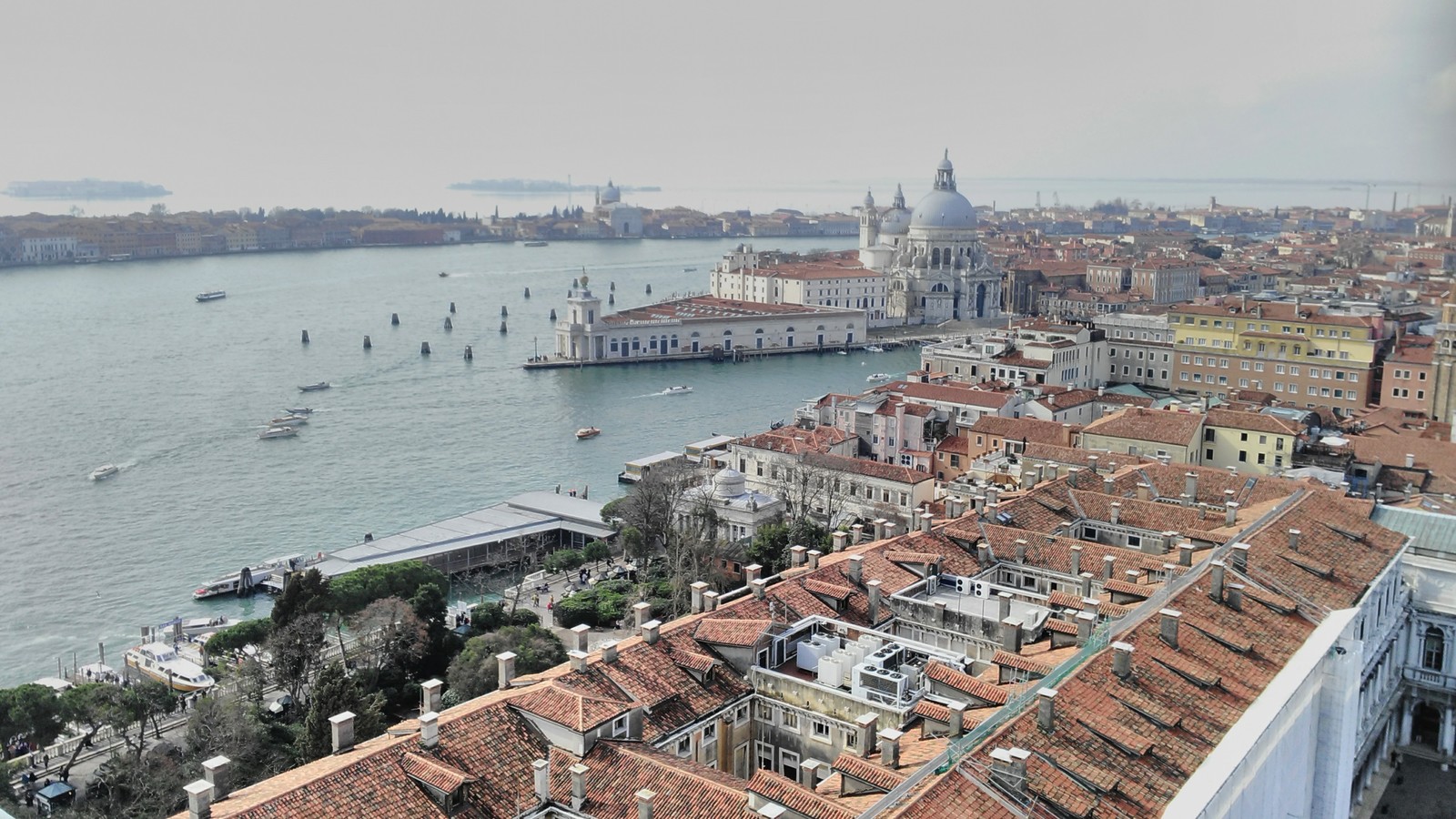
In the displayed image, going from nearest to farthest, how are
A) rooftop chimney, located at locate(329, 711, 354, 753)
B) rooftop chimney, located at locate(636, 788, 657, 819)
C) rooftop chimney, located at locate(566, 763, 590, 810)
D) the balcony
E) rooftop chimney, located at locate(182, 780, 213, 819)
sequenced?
1. rooftop chimney, located at locate(182, 780, 213, 819)
2. rooftop chimney, located at locate(636, 788, 657, 819)
3. rooftop chimney, located at locate(566, 763, 590, 810)
4. rooftop chimney, located at locate(329, 711, 354, 753)
5. the balcony

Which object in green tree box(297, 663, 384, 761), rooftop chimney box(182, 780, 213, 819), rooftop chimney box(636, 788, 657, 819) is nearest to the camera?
rooftop chimney box(182, 780, 213, 819)

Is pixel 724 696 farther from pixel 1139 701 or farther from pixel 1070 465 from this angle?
pixel 1070 465

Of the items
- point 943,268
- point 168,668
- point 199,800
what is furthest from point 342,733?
point 943,268

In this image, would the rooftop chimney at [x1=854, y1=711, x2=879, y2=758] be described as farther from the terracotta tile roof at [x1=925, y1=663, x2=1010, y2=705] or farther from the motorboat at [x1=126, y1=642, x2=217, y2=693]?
the motorboat at [x1=126, y1=642, x2=217, y2=693]

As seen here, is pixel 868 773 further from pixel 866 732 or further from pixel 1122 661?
pixel 1122 661

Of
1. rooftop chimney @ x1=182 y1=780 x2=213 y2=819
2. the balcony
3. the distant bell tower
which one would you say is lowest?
the balcony

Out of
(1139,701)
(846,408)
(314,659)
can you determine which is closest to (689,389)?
(846,408)

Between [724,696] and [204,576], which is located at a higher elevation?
[724,696]

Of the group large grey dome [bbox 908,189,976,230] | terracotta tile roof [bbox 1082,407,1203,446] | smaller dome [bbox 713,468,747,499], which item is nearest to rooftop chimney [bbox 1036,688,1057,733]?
smaller dome [bbox 713,468,747,499]
